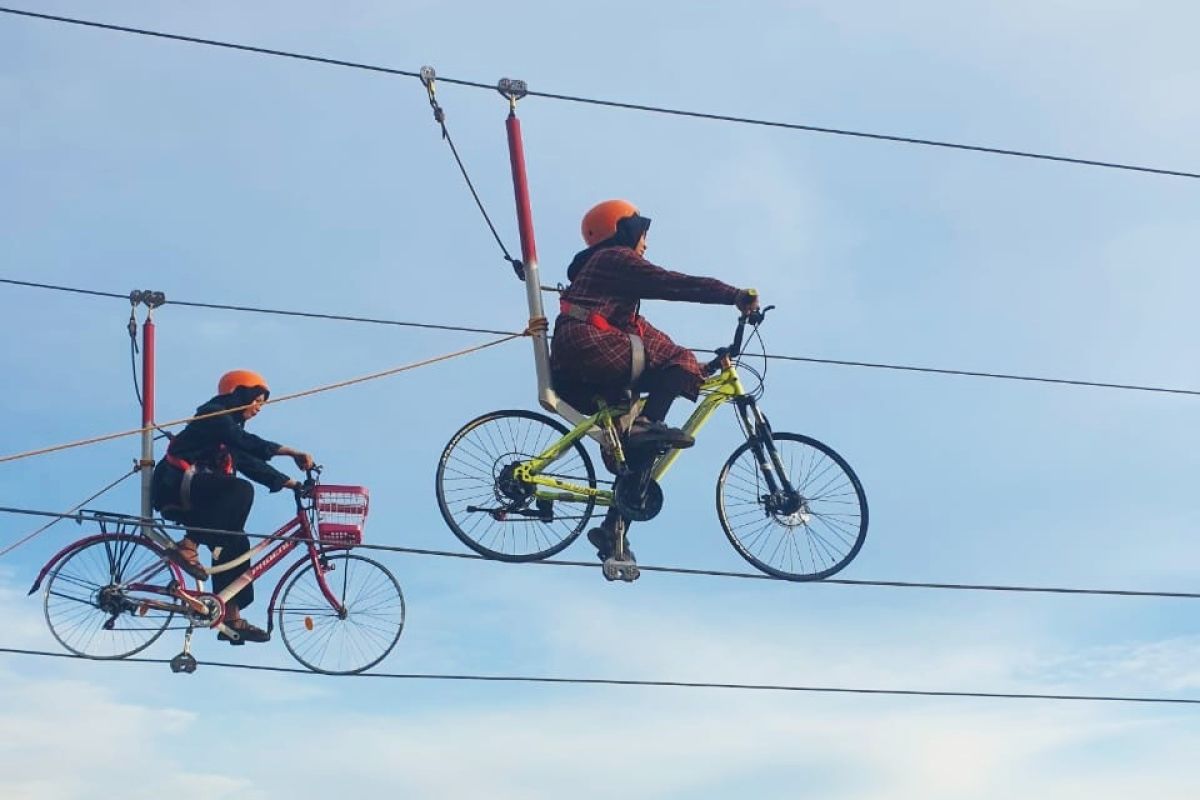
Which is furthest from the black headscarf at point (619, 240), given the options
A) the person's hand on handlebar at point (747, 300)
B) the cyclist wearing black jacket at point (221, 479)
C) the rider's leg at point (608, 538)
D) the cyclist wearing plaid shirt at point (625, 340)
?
the cyclist wearing black jacket at point (221, 479)

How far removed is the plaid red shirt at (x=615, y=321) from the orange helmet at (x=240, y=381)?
2.36m

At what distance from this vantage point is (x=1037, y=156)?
1504cm

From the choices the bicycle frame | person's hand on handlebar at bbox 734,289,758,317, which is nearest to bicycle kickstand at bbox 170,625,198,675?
the bicycle frame

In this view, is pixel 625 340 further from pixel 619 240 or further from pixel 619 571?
pixel 619 571

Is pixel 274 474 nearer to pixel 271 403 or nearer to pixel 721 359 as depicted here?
pixel 271 403

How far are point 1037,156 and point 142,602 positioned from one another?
874 centimetres

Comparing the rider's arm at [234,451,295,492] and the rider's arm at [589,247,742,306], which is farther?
the rider's arm at [234,451,295,492]

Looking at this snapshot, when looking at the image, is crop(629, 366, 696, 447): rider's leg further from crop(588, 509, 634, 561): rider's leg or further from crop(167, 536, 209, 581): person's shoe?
crop(167, 536, 209, 581): person's shoe

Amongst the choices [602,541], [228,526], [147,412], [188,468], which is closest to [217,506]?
[228,526]

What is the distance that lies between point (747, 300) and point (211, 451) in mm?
4010

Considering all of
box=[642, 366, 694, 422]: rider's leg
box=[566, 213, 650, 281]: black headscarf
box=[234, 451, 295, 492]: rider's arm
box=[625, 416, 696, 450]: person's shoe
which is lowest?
box=[234, 451, 295, 492]: rider's arm

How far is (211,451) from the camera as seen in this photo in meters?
12.0

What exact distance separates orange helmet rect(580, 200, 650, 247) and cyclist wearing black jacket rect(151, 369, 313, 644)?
2741 millimetres

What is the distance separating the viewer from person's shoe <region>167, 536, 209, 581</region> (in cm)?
1176
